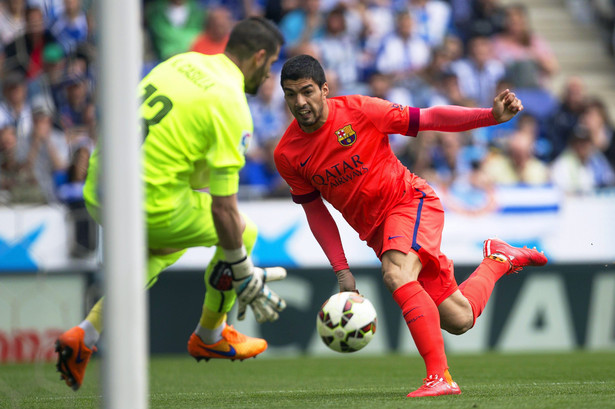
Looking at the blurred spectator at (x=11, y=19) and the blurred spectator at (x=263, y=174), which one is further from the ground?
the blurred spectator at (x=11, y=19)

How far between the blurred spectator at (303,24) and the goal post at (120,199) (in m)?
9.73

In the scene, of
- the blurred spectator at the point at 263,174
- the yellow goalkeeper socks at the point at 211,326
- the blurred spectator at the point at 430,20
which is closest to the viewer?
the yellow goalkeeper socks at the point at 211,326

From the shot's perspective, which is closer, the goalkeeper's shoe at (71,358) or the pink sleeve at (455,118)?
the pink sleeve at (455,118)

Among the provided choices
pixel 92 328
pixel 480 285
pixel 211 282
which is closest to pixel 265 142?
pixel 211 282

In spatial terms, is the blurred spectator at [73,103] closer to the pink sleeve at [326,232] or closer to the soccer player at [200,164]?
the soccer player at [200,164]

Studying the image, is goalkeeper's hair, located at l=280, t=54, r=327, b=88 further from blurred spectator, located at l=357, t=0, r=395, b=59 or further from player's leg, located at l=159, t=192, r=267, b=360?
blurred spectator, located at l=357, t=0, r=395, b=59

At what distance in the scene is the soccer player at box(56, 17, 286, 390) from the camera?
15.8ft

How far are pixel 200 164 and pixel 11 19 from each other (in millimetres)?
6911

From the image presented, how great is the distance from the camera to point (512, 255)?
6156mm

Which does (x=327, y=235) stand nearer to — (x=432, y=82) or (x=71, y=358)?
(x=71, y=358)

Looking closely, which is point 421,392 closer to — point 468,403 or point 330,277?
point 468,403

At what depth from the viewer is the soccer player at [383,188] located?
488 centimetres

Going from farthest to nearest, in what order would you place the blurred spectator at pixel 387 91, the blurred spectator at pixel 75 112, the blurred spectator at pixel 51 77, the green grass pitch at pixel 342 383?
1. the blurred spectator at pixel 387 91
2. the blurred spectator at pixel 51 77
3. the blurred spectator at pixel 75 112
4. the green grass pitch at pixel 342 383

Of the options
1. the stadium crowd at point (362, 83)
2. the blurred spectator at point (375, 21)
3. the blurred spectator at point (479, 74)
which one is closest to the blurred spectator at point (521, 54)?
the stadium crowd at point (362, 83)
